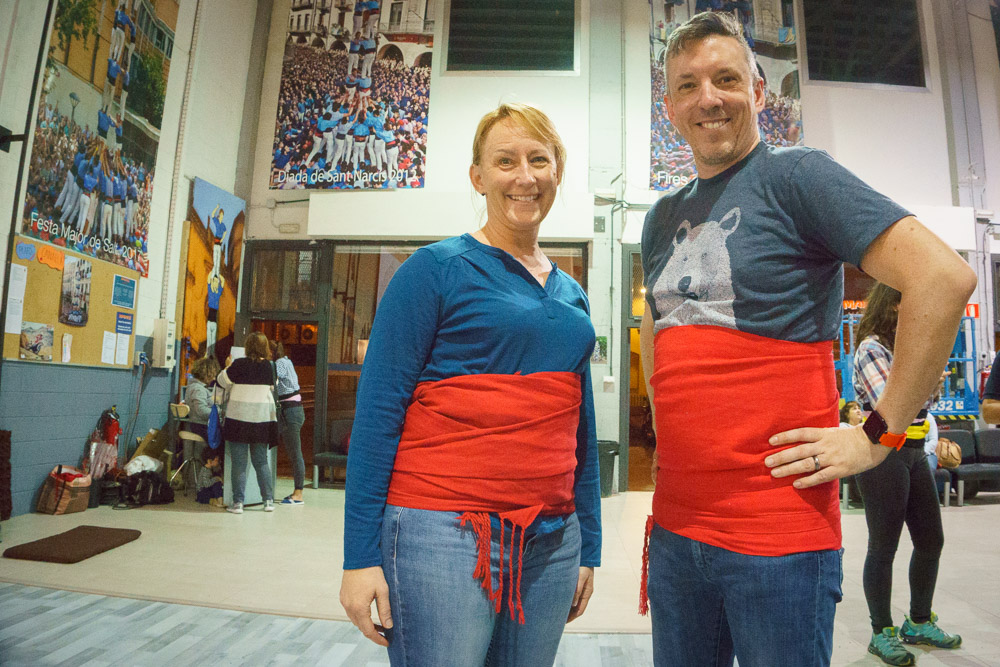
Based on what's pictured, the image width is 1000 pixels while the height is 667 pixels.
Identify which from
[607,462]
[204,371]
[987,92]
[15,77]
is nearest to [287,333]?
[204,371]

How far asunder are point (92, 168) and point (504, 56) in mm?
4199

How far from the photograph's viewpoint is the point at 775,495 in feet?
2.74

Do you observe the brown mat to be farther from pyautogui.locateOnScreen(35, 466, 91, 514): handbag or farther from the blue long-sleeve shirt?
the blue long-sleeve shirt

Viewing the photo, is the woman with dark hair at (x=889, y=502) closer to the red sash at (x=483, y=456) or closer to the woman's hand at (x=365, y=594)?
the red sash at (x=483, y=456)

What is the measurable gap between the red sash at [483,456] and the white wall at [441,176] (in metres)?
5.12

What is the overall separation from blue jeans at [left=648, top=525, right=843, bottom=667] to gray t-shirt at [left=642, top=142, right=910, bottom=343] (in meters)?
0.34

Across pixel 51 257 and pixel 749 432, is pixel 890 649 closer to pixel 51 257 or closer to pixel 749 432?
pixel 749 432

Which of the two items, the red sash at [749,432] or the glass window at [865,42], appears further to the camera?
the glass window at [865,42]

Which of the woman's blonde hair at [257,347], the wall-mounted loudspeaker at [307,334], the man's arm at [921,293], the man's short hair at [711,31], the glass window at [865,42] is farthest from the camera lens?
the wall-mounted loudspeaker at [307,334]

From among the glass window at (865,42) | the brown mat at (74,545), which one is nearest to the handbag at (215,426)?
the brown mat at (74,545)

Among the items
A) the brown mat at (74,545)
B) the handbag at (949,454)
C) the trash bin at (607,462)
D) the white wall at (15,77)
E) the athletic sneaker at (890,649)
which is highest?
the white wall at (15,77)

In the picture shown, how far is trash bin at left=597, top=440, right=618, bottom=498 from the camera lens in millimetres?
5484

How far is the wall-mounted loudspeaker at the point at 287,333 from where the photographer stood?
7129 mm

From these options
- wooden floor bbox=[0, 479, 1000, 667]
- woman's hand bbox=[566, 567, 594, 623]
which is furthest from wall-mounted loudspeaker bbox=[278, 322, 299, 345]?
woman's hand bbox=[566, 567, 594, 623]
